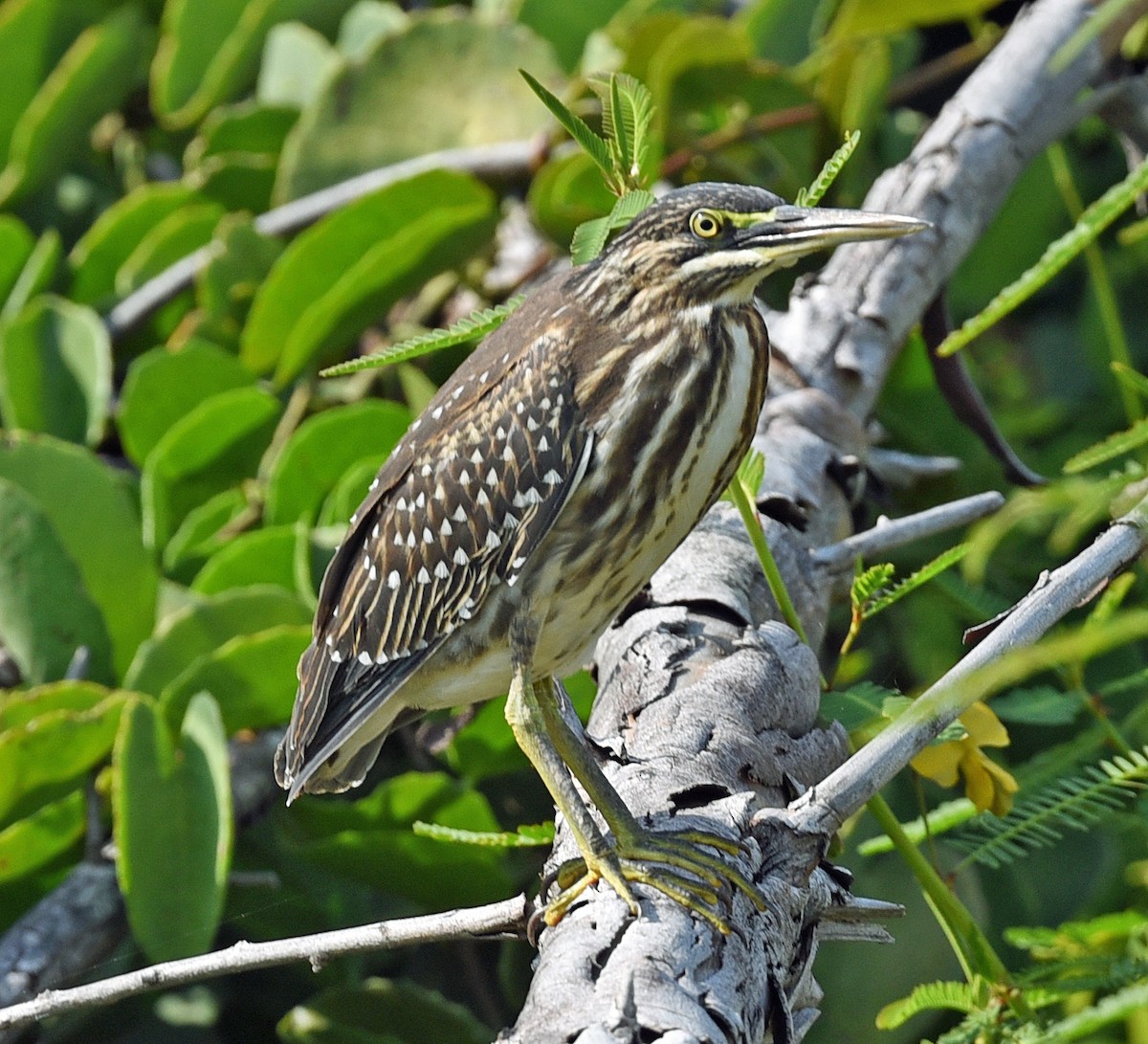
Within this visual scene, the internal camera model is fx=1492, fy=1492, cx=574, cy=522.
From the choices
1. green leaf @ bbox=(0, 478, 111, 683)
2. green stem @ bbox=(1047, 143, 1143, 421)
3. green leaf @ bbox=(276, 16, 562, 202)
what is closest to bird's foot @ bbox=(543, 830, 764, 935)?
green leaf @ bbox=(0, 478, 111, 683)

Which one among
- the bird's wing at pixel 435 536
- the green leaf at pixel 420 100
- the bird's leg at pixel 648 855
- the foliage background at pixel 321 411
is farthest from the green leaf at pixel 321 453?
the bird's leg at pixel 648 855

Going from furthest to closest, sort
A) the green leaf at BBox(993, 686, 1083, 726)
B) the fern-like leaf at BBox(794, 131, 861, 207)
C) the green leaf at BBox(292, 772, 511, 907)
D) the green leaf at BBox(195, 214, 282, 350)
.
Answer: the green leaf at BBox(195, 214, 282, 350) < the green leaf at BBox(292, 772, 511, 907) < the green leaf at BBox(993, 686, 1083, 726) < the fern-like leaf at BBox(794, 131, 861, 207)

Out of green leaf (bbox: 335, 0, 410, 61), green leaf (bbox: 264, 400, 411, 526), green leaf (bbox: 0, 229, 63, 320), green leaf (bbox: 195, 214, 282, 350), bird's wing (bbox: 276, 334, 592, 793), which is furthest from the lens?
green leaf (bbox: 335, 0, 410, 61)

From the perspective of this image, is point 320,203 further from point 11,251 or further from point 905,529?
point 905,529

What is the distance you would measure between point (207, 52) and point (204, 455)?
1192mm

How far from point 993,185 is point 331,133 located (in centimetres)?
144

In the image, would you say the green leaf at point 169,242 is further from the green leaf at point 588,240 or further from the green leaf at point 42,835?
the green leaf at point 588,240

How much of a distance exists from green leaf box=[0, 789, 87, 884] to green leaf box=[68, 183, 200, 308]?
1.34 m

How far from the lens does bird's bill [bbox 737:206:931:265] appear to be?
72.9 inches

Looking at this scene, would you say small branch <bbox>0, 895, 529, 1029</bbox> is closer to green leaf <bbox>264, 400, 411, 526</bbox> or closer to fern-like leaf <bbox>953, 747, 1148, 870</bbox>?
fern-like leaf <bbox>953, 747, 1148, 870</bbox>

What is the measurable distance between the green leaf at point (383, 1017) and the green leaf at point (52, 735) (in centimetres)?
54

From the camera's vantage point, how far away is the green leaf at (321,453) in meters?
2.83

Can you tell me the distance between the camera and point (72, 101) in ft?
11.2

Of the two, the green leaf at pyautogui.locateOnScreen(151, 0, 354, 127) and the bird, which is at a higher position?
the green leaf at pyautogui.locateOnScreen(151, 0, 354, 127)
